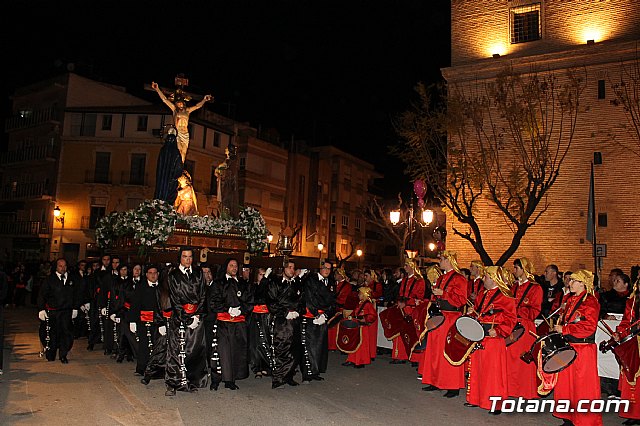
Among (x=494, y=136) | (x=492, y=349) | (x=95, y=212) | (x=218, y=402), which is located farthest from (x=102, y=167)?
(x=492, y=349)

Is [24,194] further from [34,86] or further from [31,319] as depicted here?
[31,319]

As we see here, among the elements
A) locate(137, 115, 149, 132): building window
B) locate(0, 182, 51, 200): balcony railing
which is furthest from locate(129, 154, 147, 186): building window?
locate(0, 182, 51, 200): balcony railing

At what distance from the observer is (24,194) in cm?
4216

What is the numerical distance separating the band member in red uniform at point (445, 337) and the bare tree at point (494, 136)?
466 inches

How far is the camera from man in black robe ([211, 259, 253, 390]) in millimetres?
9203

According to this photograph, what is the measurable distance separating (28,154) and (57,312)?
36.8m

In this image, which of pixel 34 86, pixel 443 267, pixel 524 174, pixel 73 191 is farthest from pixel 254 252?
pixel 34 86

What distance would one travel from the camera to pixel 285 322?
9758 millimetres

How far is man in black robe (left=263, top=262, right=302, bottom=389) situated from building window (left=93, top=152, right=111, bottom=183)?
109 feet

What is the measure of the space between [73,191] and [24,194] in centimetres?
539

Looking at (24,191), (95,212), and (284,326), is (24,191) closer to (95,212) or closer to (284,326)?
(95,212)

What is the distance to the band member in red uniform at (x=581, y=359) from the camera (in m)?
6.97

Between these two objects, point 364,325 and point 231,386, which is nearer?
point 231,386

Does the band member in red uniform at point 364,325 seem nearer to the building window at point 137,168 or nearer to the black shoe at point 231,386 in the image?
the black shoe at point 231,386
